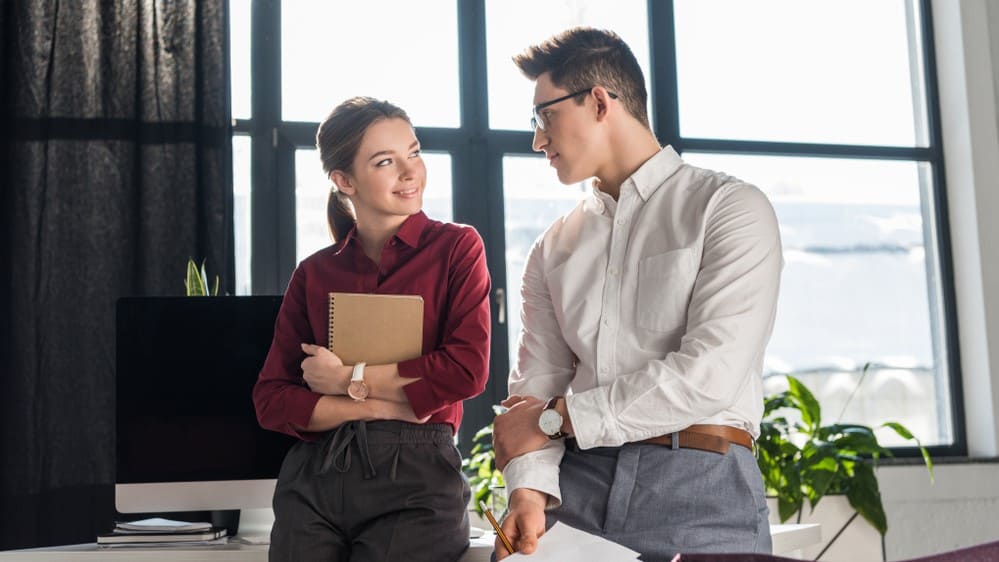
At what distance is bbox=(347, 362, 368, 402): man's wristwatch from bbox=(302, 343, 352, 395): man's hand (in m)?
0.02

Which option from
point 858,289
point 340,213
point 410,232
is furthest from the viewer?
point 858,289

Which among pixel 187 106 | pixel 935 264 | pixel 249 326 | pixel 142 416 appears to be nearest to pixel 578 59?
pixel 249 326

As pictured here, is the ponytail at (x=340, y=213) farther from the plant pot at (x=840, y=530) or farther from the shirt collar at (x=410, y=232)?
the plant pot at (x=840, y=530)

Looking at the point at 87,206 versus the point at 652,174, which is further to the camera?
→ the point at 87,206

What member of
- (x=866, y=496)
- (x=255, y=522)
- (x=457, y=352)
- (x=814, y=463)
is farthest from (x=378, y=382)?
(x=866, y=496)

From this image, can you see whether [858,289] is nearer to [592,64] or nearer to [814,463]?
[814,463]

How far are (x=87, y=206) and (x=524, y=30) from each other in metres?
1.84

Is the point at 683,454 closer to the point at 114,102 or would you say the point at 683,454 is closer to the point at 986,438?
the point at 114,102

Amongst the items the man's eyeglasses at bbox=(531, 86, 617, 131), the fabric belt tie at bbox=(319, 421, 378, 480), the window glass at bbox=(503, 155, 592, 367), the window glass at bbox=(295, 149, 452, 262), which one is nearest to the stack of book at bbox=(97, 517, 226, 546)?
the fabric belt tie at bbox=(319, 421, 378, 480)

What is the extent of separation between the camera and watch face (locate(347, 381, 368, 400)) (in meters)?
1.74

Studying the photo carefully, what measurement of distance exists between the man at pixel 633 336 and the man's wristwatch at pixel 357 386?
264mm

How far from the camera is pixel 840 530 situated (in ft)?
12.3

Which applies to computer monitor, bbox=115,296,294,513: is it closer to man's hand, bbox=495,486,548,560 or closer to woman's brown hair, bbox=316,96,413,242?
woman's brown hair, bbox=316,96,413,242

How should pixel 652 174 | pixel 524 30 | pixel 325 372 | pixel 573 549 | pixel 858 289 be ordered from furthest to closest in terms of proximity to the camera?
1. pixel 858 289
2. pixel 524 30
3. pixel 325 372
4. pixel 652 174
5. pixel 573 549
